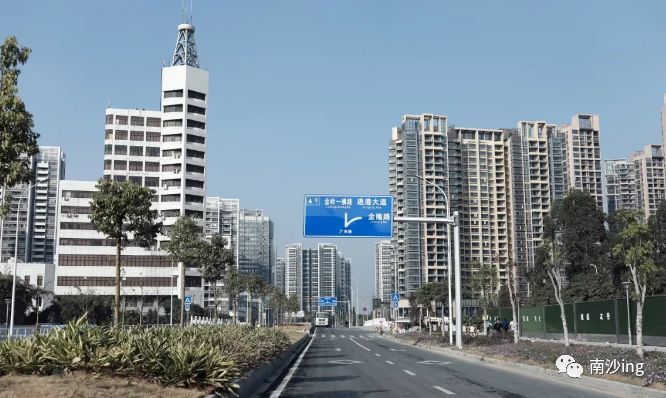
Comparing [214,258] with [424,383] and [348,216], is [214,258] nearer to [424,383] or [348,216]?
[348,216]

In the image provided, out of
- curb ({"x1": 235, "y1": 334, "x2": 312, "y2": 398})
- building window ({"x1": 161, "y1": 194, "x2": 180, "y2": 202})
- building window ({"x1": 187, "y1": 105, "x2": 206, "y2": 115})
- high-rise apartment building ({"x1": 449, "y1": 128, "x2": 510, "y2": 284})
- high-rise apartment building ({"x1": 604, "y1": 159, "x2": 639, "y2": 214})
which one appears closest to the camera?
curb ({"x1": 235, "y1": 334, "x2": 312, "y2": 398})

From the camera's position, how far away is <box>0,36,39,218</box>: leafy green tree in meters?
11.9

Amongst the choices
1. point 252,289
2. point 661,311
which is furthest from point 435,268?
point 661,311

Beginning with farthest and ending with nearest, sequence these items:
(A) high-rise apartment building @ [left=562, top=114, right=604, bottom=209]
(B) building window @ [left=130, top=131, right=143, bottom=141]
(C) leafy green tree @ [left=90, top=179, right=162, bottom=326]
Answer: (B) building window @ [left=130, top=131, right=143, bottom=141], (A) high-rise apartment building @ [left=562, top=114, right=604, bottom=209], (C) leafy green tree @ [left=90, top=179, right=162, bottom=326]

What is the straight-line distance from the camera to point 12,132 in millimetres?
12188

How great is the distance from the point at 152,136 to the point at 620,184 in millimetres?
88339

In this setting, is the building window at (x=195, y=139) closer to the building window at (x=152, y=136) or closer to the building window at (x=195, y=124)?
the building window at (x=195, y=124)

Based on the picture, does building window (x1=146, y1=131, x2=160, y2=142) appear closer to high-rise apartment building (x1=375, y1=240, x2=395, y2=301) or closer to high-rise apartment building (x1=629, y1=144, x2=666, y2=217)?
high-rise apartment building (x1=375, y1=240, x2=395, y2=301)

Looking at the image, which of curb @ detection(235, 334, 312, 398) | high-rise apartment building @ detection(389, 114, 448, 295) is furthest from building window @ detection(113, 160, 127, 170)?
curb @ detection(235, 334, 312, 398)

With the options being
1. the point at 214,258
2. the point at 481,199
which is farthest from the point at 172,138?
the point at 214,258

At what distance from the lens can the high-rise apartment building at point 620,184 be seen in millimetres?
123812

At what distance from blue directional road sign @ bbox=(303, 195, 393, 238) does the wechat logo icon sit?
13.6 metres

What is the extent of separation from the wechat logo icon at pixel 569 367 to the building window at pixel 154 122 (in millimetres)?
106263

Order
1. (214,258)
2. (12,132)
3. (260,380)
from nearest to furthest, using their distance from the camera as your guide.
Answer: (12,132)
(260,380)
(214,258)
